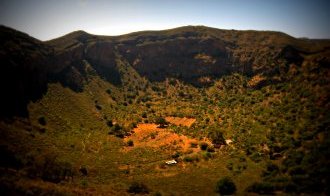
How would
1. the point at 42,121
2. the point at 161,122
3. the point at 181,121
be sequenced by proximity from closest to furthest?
the point at 42,121, the point at 161,122, the point at 181,121

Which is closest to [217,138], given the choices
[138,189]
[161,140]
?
[161,140]

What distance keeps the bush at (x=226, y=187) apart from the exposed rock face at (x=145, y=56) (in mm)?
42382

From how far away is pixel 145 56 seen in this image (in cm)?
10812

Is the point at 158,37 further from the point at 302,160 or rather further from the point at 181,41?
the point at 302,160

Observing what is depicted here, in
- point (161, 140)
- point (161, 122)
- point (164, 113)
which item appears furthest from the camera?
point (164, 113)

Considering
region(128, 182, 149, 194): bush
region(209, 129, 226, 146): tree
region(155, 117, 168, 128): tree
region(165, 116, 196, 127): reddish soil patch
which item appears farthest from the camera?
region(155, 117, 168, 128): tree

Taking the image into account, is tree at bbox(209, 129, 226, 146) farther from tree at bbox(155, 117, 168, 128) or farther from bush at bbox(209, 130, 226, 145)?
tree at bbox(155, 117, 168, 128)

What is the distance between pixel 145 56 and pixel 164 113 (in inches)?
1403

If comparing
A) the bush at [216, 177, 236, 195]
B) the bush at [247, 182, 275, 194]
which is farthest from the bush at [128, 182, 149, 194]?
the bush at [247, 182, 275, 194]

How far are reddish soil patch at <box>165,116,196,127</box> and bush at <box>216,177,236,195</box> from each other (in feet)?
108

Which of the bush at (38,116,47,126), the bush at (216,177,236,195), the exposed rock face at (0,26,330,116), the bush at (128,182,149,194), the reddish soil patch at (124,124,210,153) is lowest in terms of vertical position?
the reddish soil patch at (124,124,210,153)

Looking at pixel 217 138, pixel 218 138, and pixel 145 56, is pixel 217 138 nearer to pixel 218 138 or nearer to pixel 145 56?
pixel 218 138

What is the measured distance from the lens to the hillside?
39.2 metres

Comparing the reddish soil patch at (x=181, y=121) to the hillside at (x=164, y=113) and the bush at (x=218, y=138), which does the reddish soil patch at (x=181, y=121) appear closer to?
the hillside at (x=164, y=113)
